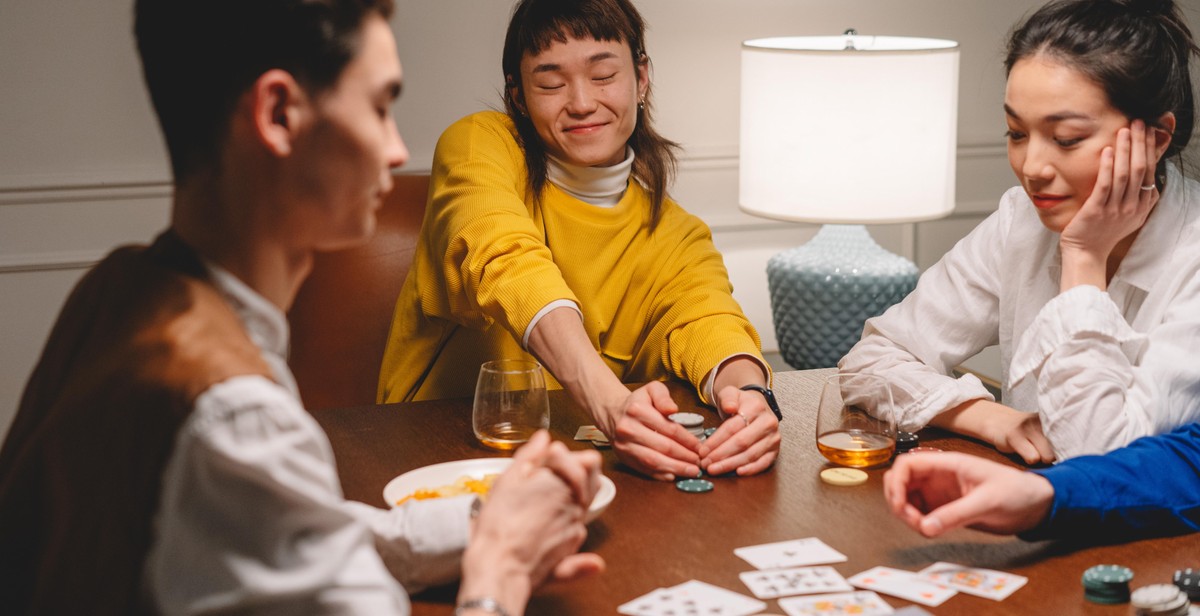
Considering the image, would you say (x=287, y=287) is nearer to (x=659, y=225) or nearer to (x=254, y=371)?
(x=254, y=371)

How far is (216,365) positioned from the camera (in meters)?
0.83

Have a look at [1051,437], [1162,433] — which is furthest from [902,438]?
[1162,433]

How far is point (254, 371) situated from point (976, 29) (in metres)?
3.33

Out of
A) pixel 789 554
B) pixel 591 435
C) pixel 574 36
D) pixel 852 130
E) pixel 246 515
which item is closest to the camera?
pixel 246 515

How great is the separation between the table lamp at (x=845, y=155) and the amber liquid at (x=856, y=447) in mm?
1268

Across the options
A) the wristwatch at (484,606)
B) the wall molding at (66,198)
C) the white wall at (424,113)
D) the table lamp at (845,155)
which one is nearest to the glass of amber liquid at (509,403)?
the wristwatch at (484,606)

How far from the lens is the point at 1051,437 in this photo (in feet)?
5.14

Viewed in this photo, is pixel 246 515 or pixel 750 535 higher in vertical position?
pixel 246 515

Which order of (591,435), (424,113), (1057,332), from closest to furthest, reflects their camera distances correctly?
(1057,332)
(591,435)
(424,113)

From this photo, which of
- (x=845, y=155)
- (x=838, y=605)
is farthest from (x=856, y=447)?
(x=845, y=155)

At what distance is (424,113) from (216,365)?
245 centimetres

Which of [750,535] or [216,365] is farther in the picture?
[750,535]

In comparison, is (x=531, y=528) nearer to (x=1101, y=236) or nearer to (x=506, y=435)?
(x=506, y=435)

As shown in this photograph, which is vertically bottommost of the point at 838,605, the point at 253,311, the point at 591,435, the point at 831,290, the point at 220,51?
the point at 831,290
